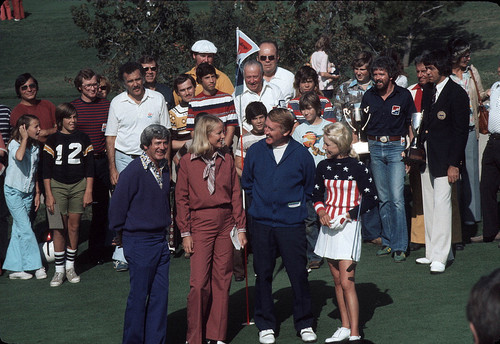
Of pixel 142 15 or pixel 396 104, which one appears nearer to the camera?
pixel 396 104

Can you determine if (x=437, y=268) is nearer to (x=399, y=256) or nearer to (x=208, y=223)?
(x=399, y=256)

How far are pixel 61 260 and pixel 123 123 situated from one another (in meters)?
1.61

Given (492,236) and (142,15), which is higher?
(142,15)

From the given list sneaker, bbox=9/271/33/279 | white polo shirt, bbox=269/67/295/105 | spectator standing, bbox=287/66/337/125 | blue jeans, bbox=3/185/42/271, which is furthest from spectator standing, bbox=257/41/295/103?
sneaker, bbox=9/271/33/279

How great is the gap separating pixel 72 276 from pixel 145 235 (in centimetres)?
272

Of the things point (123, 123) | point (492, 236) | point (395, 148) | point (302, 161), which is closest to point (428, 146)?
point (395, 148)

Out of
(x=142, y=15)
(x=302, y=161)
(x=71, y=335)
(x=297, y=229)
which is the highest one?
(x=142, y=15)

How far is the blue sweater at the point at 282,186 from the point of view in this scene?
21.7 feet

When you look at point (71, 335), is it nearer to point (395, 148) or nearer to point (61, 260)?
point (61, 260)

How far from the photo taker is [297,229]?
Answer: 21.8ft

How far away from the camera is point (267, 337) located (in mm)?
6645

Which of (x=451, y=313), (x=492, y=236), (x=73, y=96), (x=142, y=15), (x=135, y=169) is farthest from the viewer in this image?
(x=73, y=96)

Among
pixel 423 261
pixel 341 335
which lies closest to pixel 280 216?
pixel 341 335

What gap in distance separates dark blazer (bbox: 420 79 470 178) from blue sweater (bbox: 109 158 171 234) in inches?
130
